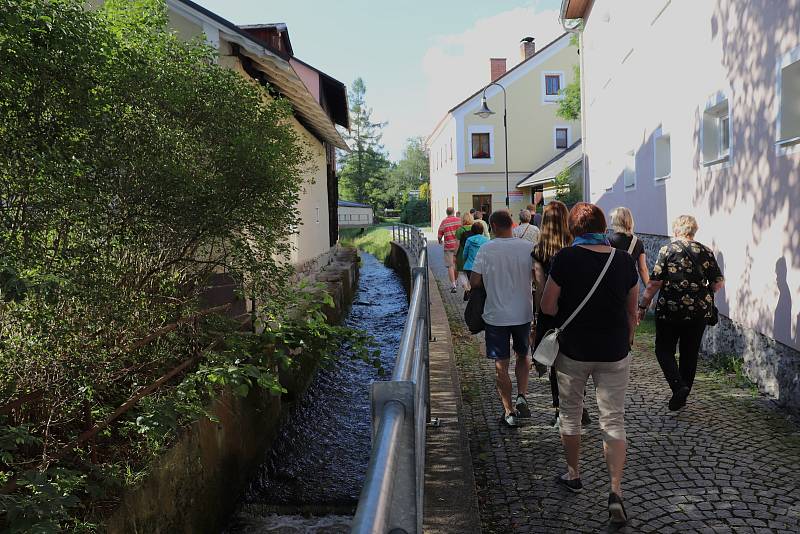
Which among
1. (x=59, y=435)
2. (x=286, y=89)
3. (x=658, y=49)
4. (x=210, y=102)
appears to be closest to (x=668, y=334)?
(x=210, y=102)

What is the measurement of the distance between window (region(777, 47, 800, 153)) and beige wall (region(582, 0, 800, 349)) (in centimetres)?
7

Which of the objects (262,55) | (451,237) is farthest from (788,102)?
(451,237)

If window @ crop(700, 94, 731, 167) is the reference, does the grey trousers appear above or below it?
below

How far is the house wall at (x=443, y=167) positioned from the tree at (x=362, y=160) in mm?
25525

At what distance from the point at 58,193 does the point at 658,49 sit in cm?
900

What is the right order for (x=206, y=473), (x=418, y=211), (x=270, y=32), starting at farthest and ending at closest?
(x=418, y=211), (x=270, y=32), (x=206, y=473)

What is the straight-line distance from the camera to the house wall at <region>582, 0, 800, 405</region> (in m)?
5.44

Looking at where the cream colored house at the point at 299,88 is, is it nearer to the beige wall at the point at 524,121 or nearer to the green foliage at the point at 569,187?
the green foliage at the point at 569,187

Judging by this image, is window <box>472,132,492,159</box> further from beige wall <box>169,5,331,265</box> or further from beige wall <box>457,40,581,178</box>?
beige wall <box>169,5,331,265</box>

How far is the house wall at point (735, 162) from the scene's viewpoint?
544 centimetres

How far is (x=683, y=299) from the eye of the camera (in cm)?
516

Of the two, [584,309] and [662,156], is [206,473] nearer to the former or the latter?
[584,309]

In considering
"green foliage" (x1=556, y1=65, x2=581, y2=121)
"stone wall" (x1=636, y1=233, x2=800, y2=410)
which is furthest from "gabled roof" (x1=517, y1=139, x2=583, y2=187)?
"stone wall" (x1=636, y1=233, x2=800, y2=410)

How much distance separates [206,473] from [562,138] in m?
33.9
